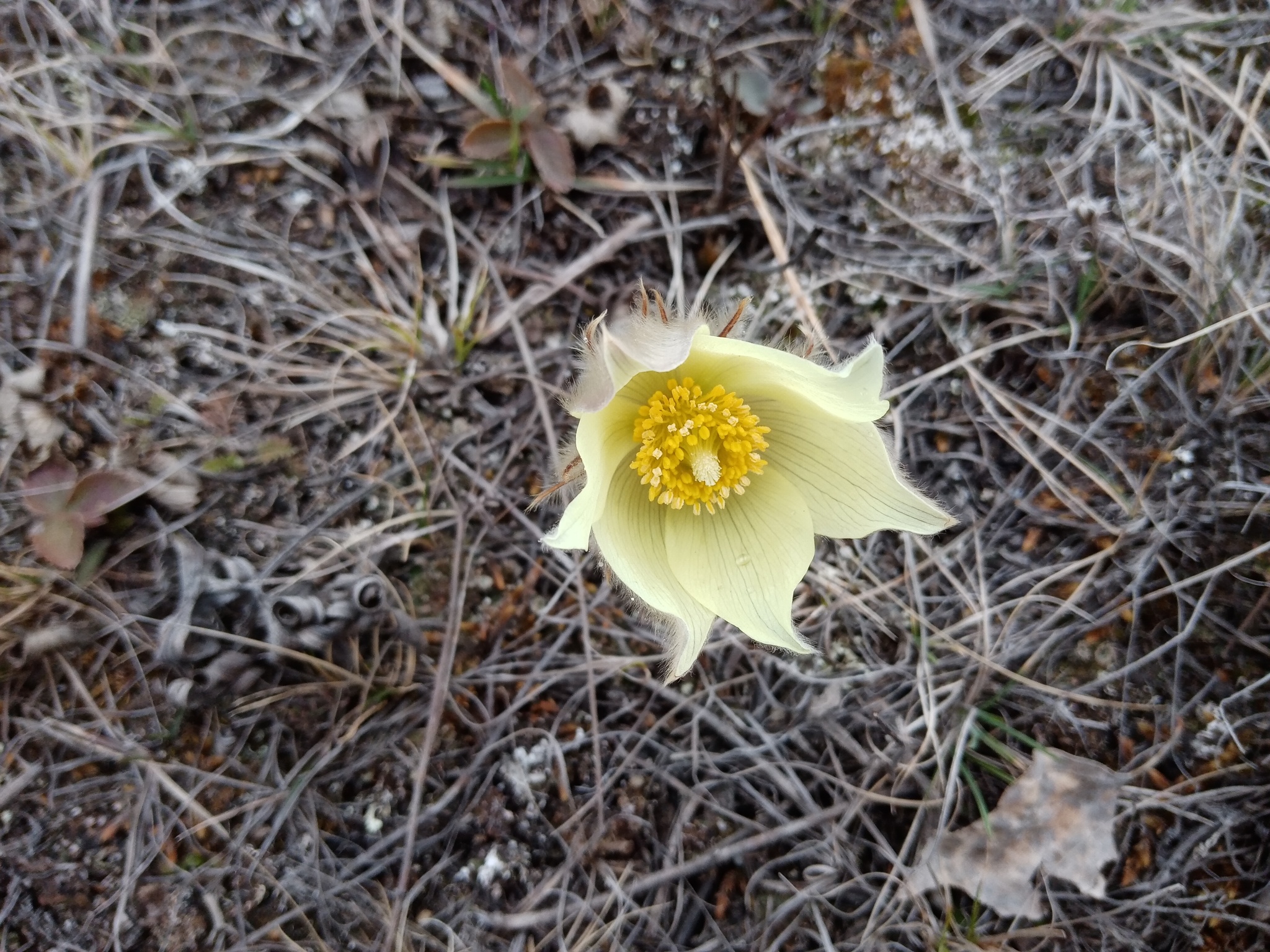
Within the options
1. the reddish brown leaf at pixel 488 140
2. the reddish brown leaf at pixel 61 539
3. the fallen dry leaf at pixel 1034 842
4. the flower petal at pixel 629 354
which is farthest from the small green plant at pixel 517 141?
the fallen dry leaf at pixel 1034 842

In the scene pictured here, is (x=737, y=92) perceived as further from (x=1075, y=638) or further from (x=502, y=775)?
(x=502, y=775)

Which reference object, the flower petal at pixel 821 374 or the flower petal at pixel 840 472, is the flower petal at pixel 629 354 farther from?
the flower petal at pixel 840 472

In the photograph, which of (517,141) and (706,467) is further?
(517,141)

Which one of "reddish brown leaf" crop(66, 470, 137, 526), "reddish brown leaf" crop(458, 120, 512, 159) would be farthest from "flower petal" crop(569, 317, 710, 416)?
"reddish brown leaf" crop(66, 470, 137, 526)

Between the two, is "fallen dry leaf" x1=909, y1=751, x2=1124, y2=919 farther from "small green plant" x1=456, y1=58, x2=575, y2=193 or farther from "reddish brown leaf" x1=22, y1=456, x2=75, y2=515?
"reddish brown leaf" x1=22, y1=456, x2=75, y2=515

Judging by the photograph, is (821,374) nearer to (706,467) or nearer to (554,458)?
(706,467)

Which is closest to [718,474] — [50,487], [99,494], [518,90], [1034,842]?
[518,90]

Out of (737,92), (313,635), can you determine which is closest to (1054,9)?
(737,92)
